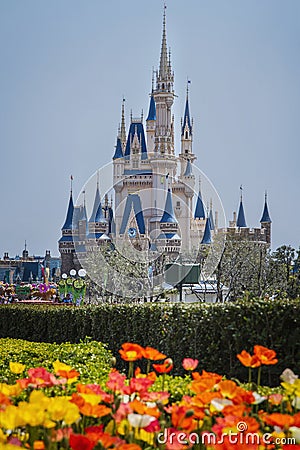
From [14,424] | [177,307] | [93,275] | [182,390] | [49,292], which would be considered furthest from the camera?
[93,275]

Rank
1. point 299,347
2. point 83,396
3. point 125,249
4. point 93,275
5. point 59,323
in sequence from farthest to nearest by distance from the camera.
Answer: point 125,249, point 93,275, point 59,323, point 299,347, point 83,396

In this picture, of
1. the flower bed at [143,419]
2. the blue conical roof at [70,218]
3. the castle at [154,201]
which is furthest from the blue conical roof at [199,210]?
the flower bed at [143,419]

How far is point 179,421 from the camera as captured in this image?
245 centimetres

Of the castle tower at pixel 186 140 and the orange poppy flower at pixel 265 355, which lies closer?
the orange poppy flower at pixel 265 355

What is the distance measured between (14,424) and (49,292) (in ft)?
73.6

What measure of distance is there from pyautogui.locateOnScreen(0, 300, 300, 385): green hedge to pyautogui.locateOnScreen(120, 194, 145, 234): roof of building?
165 feet

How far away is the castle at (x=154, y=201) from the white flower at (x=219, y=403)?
53547 millimetres

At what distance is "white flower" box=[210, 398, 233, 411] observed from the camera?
8.38 ft

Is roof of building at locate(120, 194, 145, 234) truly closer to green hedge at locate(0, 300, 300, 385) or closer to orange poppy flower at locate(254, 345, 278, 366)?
green hedge at locate(0, 300, 300, 385)

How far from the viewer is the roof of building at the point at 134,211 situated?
59.7 meters

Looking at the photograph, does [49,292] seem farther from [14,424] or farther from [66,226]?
[66,226]

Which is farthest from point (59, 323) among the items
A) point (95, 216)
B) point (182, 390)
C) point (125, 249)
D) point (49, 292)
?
point (95, 216)

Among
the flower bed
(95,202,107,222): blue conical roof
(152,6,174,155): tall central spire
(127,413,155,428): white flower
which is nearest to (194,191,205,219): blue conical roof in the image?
(152,6,174,155): tall central spire

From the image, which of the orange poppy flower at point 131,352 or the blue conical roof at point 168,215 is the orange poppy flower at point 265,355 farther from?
the blue conical roof at point 168,215
